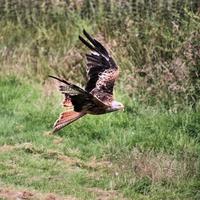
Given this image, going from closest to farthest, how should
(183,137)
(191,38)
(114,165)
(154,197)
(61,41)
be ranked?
1. (154,197)
2. (114,165)
3. (183,137)
4. (191,38)
5. (61,41)

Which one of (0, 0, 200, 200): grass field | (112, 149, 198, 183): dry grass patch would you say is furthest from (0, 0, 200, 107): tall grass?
(112, 149, 198, 183): dry grass patch

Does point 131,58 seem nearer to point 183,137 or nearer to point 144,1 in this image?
point 144,1

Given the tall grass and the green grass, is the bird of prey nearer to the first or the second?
the green grass

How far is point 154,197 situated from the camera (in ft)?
21.3

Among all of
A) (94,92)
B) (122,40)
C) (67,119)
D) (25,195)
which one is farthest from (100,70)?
(122,40)

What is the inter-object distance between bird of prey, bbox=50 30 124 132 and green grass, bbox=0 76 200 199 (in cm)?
89

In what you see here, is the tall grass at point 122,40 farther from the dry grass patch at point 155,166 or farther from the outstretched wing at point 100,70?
the outstretched wing at point 100,70

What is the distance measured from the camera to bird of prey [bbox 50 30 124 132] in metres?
5.64

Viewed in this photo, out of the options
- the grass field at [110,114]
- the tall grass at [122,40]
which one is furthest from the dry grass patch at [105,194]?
the tall grass at [122,40]

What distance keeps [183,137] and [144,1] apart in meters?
3.11

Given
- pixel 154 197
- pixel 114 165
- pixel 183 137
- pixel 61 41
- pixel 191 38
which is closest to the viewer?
pixel 154 197

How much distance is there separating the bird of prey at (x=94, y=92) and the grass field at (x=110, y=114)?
878mm

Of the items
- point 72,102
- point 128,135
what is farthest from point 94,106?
point 128,135

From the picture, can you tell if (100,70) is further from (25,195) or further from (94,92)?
(25,195)
